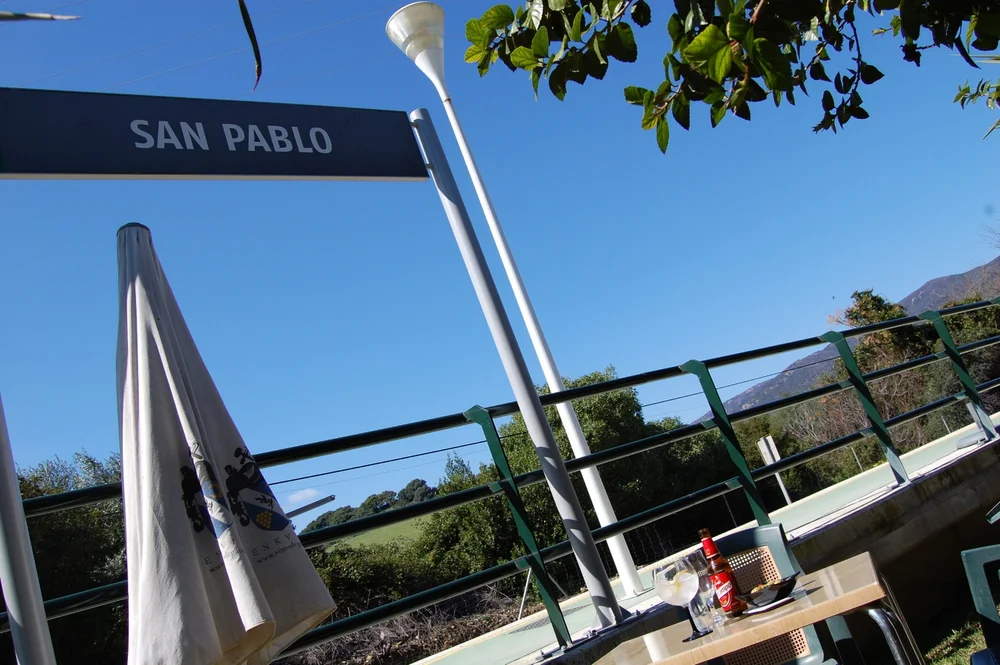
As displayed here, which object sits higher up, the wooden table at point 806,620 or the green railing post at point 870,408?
the green railing post at point 870,408

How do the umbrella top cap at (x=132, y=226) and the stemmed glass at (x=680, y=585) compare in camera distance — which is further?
the umbrella top cap at (x=132, y=226)

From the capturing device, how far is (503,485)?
8.46ft

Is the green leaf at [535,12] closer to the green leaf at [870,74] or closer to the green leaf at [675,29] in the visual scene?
the green leaf at [675,29]

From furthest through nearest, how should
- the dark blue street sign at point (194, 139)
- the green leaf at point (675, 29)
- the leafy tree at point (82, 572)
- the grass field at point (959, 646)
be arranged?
the leafy tree at point (82, 572) → the grass field at point (959, 646) → the dark blue street sign at point (194, 139) → the green leaf at point (675, 29)

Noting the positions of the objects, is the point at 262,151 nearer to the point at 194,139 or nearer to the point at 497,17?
the point at 194,139

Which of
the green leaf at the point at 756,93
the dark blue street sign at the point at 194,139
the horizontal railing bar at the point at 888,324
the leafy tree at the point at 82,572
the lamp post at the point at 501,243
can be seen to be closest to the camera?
the green leaf at the point at 756,93

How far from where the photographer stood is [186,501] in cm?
180

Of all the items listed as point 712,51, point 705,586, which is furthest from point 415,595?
point 712,51

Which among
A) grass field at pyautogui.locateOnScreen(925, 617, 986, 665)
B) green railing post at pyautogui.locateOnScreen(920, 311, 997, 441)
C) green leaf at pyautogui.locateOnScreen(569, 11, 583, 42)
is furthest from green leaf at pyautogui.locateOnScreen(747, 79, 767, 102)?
green railing post at pyautogui.locateOnScreen(920, 311, 997, 441)

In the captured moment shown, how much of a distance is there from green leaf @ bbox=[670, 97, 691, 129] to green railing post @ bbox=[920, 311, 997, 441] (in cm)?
375

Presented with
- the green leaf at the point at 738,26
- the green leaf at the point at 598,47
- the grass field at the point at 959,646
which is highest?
the green leaf at the point at 598,47

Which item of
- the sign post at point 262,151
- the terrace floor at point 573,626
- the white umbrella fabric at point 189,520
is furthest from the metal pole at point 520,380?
the white umbrella fabric at point 189,520

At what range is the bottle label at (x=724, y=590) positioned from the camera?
1898 mm

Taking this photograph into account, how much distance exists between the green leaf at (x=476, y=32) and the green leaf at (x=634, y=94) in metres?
0.40
